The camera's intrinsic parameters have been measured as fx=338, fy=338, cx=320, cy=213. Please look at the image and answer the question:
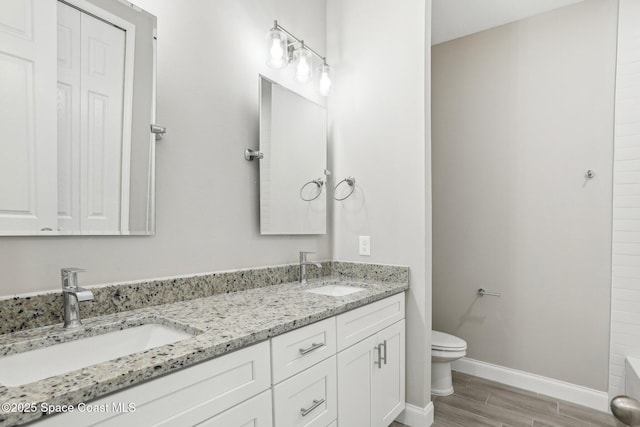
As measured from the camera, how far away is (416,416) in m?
1.95

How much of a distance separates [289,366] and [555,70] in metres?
2.67

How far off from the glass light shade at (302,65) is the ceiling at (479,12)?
3.68 ft

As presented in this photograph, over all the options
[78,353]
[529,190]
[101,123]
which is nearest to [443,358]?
[529,190]

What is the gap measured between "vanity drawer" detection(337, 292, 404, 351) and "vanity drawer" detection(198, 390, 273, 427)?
426 millimetres

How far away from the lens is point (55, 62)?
3.50 ft

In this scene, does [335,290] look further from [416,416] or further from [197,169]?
[197,169]

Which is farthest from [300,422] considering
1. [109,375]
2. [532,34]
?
[532,34]

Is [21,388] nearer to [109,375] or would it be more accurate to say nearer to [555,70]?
[109,375]

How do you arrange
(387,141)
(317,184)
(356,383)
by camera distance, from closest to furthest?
(356,383) → (387,141) → (317,184)

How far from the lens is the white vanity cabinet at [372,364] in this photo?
142cm

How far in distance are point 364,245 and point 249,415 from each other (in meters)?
1.34

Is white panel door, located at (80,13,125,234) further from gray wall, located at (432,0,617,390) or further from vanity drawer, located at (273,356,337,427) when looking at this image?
gray wall, located at (432,0,617,390)

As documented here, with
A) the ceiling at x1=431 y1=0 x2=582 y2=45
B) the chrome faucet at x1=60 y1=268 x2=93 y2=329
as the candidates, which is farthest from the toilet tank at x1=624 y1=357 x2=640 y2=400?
the chrome faucet at x1=60 y1=268 x2=93 y2=329

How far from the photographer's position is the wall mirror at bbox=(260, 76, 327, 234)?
5.99 feet
